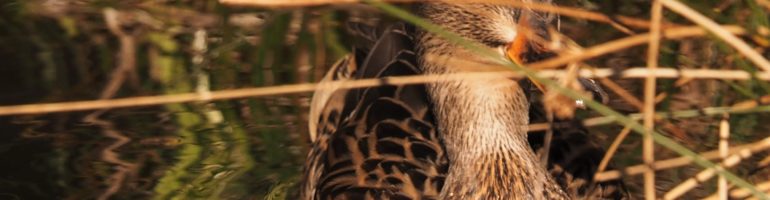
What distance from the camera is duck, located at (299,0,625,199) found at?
13.6 feet

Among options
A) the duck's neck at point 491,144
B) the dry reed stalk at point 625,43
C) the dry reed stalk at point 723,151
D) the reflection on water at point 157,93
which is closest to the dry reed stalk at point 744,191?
the dry reed stalk at point 723,151

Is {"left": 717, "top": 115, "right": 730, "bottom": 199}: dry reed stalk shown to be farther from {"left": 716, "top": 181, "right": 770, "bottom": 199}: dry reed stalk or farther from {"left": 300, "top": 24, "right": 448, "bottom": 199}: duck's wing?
{"left": 300, "top": 24, "right": 448, "bottom": 199}: duck's wing

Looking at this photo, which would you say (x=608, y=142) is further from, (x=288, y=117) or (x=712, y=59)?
(x=288, y=117)

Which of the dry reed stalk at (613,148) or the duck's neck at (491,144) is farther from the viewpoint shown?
the duck's neck at (491,144)

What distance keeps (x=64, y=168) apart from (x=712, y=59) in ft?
7.33

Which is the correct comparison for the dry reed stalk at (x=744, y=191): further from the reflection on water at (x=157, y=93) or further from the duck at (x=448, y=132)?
the reflection on water at (x=157, y=93)

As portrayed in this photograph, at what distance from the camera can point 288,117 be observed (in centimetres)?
557

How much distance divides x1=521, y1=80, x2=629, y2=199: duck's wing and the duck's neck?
0.43 ft

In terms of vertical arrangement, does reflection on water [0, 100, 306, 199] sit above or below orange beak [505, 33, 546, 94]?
below

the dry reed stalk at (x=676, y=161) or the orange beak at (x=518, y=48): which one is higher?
the orange beak at (x=518, y=48)

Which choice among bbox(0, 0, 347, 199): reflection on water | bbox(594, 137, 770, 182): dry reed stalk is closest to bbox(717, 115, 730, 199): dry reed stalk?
bbox(594, 137, 770, 182): dry reed stalk

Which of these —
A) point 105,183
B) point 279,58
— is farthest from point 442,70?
point 279,58

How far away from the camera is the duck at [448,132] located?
13.6 feet

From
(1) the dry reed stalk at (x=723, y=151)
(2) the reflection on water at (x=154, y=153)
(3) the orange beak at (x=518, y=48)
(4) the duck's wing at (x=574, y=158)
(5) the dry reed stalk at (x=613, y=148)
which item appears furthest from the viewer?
(2) the reflection on water at (x=154, y=153)
